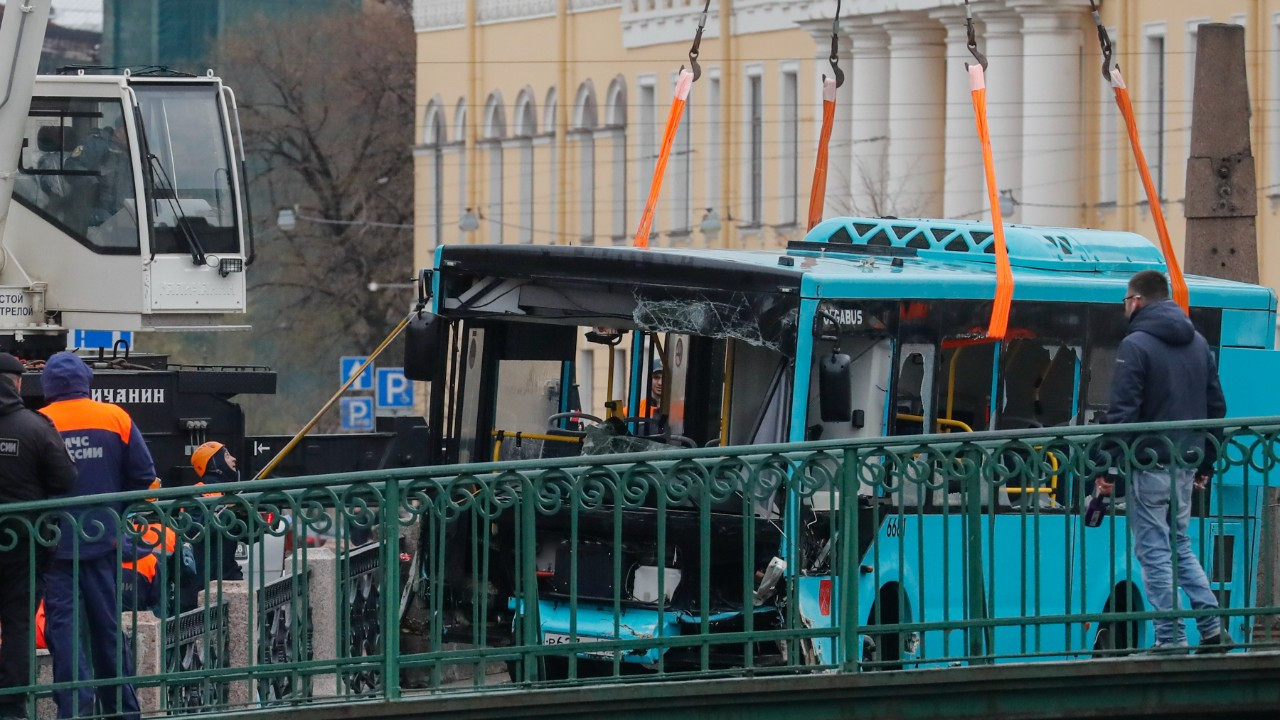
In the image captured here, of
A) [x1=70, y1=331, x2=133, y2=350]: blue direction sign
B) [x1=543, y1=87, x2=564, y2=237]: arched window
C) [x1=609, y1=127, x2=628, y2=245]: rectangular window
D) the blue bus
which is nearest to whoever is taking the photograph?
the blue bus

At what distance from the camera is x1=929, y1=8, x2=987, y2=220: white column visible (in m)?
45.1

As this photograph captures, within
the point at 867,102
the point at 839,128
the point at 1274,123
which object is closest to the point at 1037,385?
the point at 1274,123

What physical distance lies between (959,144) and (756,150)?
7.66 meters

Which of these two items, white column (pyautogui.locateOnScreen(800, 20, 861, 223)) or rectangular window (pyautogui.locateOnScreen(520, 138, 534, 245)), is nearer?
white column (pyautogui.locateOnScreen(800, 20, 861, 223))

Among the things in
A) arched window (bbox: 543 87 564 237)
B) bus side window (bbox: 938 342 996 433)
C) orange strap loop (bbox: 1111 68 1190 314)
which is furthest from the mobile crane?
arched window (bbox: 543 87 564 237)

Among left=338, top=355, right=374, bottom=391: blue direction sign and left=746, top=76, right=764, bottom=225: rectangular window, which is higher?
left=746, top=76, right=764, bottom=225: rectangular window

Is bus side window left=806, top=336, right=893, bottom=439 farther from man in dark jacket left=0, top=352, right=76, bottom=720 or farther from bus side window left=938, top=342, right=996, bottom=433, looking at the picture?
man in dark jacket left=0, top=352, right=76, bottom=720

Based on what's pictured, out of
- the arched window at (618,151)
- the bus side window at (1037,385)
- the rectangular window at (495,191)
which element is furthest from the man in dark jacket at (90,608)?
the rectangular window at (495,191)

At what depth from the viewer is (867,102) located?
48.3m

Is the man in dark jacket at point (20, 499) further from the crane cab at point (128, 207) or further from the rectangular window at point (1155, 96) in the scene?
the rectangular window at point (1155, 96)

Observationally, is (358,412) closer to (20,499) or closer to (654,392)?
(654,392)

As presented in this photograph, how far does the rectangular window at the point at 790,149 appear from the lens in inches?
2000

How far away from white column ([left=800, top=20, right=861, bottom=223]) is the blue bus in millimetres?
32273

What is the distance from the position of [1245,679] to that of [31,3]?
30.6ft
